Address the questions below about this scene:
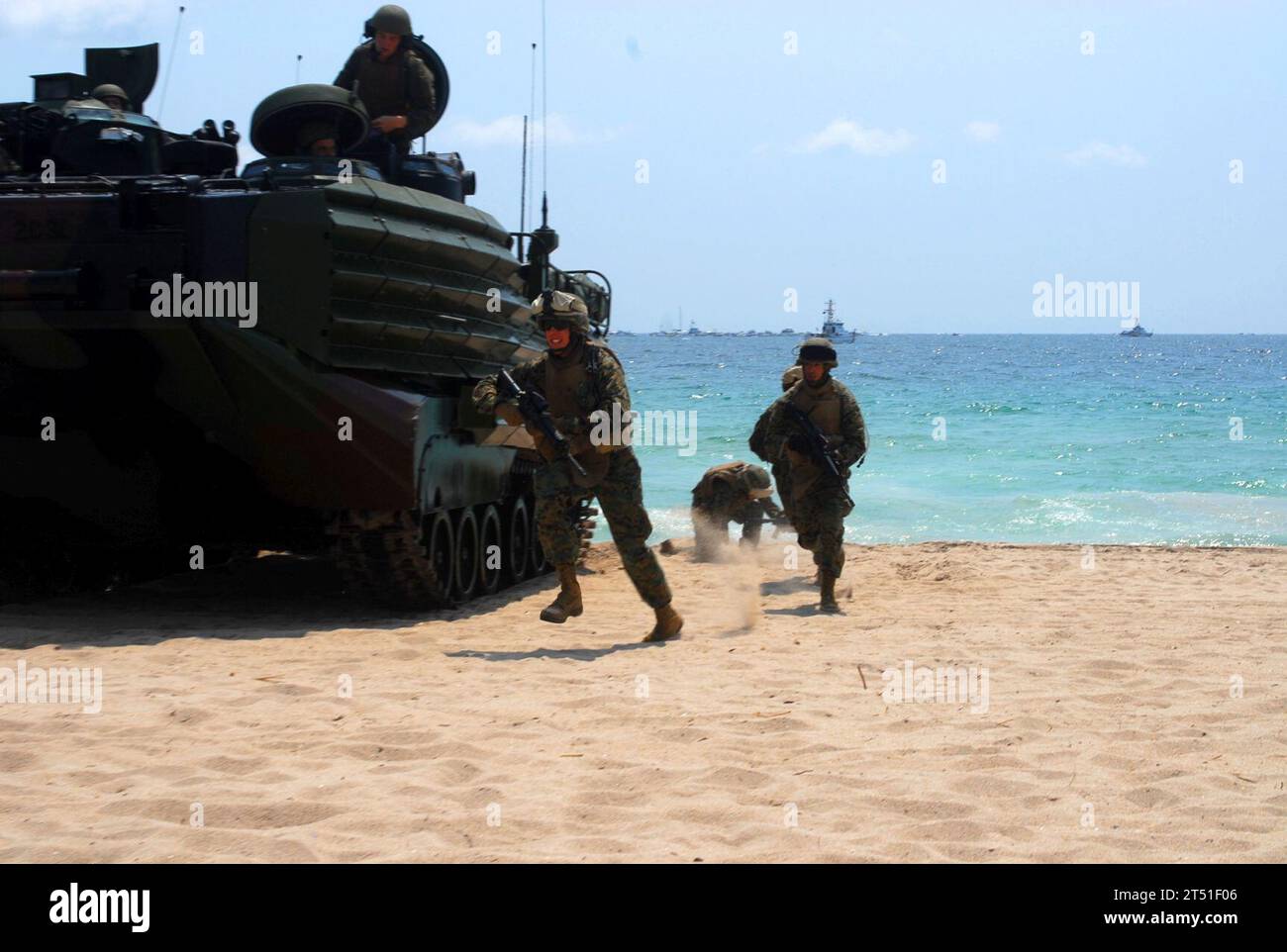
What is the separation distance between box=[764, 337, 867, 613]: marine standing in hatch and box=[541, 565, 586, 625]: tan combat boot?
1.72 metres

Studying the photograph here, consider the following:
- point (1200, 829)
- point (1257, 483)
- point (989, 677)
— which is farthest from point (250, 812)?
point (1257, 483)

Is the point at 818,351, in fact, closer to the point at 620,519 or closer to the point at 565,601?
the point at 620,519

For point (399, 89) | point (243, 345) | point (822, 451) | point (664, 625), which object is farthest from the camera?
point (399, 89)

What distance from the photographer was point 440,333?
846 centimetres

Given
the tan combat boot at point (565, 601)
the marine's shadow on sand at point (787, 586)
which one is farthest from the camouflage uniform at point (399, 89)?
the marine's shadow on sand at point (787, 586)

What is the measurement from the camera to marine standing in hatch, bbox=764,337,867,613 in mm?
9094

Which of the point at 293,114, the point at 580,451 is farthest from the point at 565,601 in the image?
the point at 293,114

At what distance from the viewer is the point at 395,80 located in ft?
32.1

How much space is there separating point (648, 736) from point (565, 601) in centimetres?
260

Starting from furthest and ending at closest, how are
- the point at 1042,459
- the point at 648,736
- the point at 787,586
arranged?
the point at 1042,459
the point at 787,586
the point at 648,736

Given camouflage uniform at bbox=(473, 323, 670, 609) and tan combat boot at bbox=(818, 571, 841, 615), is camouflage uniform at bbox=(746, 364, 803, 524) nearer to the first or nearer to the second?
tan combat boot at bbox=(818, 571, 841, 615)

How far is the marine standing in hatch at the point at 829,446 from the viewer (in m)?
9.09
